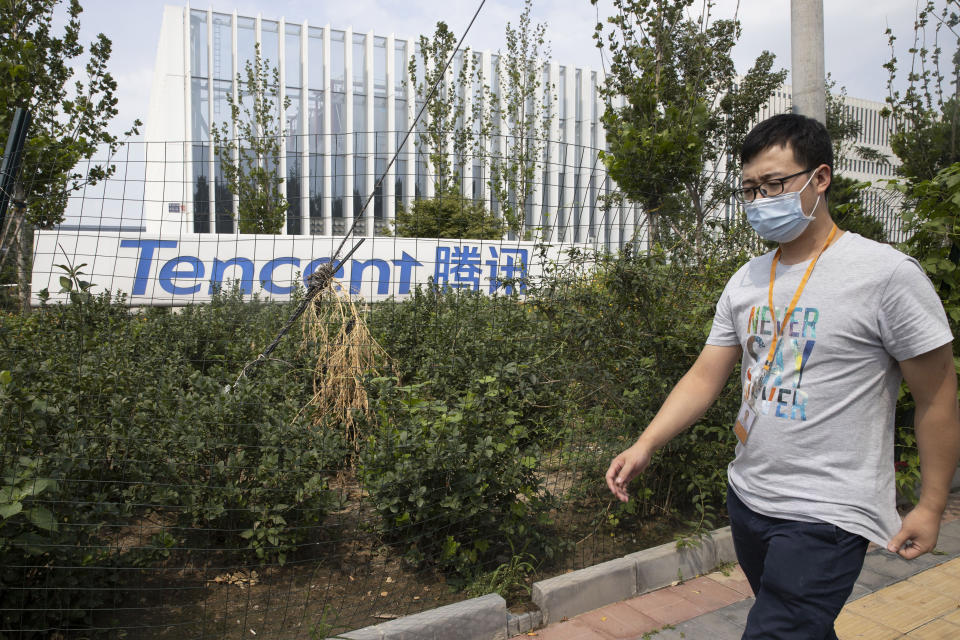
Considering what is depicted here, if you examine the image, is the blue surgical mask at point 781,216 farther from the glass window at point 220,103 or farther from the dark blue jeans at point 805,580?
the glass window at point 220,103

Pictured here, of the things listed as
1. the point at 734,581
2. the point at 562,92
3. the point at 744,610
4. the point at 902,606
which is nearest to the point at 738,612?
the point at 744,610

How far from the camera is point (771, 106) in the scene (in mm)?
26328

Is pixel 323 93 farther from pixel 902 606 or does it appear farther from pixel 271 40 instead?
pixel 902 606

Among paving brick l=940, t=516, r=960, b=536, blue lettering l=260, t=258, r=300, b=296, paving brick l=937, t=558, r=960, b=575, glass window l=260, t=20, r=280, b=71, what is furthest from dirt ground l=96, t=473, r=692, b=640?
glass window l=260, t=20, r=280, b=71

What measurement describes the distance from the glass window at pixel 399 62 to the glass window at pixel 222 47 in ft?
23.7

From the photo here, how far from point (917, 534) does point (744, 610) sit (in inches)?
72.0

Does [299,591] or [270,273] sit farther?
[270,273]

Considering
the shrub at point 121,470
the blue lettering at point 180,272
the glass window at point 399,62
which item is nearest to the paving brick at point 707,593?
the shrub at point 121,470

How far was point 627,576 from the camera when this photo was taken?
10.9ft

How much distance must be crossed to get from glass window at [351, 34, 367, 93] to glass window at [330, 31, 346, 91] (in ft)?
1.87

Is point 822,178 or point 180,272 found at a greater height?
point 180,272

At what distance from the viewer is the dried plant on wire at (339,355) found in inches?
180

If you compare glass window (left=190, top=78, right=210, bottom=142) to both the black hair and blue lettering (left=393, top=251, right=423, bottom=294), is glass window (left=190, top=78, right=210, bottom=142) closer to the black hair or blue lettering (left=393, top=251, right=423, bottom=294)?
blue lettering (left=393, top=251, right=423, bottom=294)

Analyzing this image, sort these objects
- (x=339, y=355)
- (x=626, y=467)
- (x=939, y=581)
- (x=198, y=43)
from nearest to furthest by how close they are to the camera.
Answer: (x=626, y=467) → (x=939, y=581) → (x=339, y=355) → (x=198, y=43)
